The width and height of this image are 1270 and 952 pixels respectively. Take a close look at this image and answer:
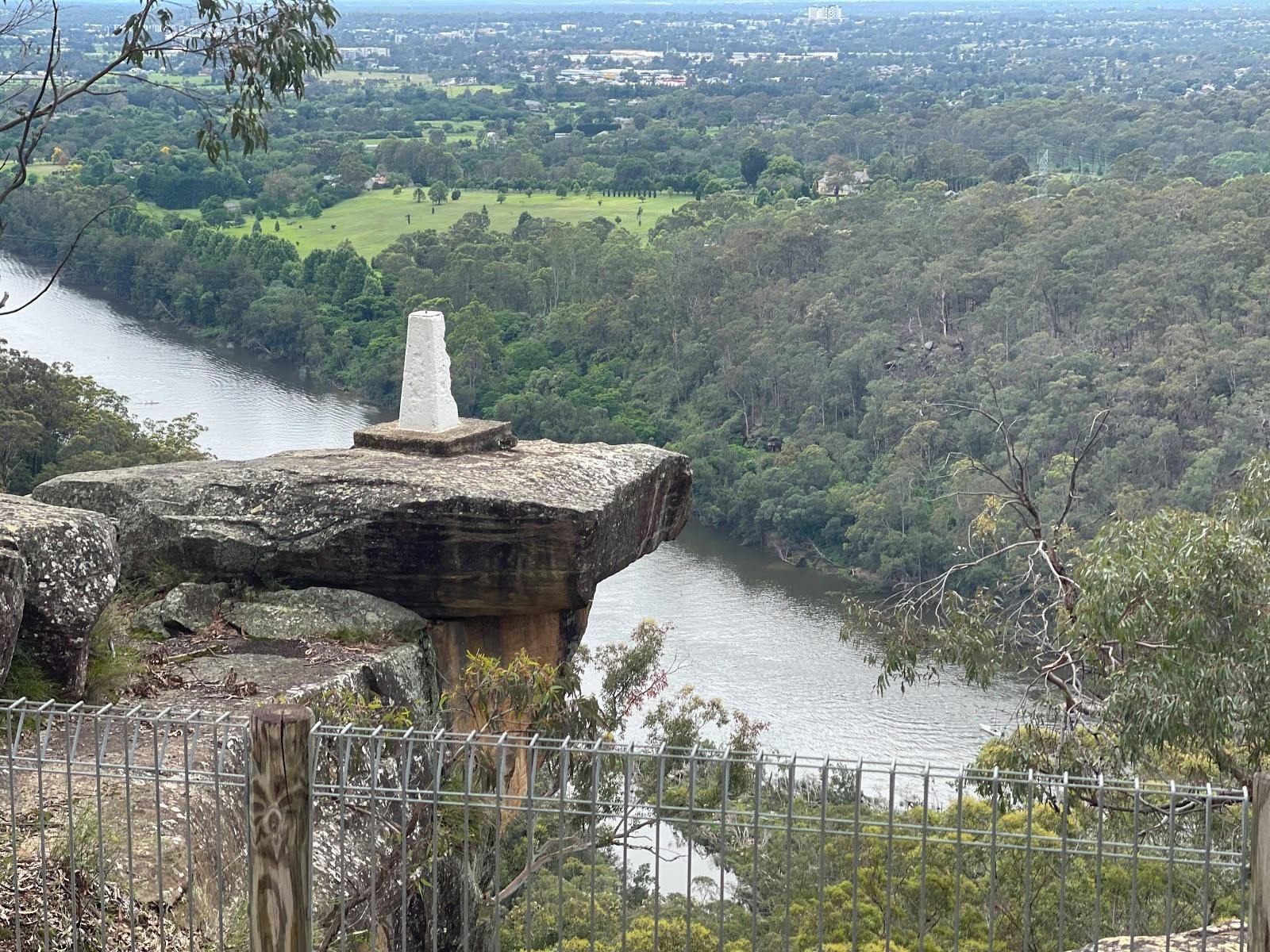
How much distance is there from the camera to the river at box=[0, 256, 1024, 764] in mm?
20688

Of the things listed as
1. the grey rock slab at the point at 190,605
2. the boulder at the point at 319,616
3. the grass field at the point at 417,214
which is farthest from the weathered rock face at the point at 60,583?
the grass field at the point at 417,214

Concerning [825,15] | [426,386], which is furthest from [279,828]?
Result: [825,15]

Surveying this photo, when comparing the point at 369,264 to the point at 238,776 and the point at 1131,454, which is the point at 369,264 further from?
the point at 238,776

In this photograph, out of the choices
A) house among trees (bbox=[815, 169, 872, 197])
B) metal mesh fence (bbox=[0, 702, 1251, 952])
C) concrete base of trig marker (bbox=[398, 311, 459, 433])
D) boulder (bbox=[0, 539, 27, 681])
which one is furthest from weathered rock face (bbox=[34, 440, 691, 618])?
house among trees (bbox=[815, 169, 872, 197])

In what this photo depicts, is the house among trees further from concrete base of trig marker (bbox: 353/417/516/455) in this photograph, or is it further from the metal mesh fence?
concrete base of trig marker (bbox: 353/417/516/455)

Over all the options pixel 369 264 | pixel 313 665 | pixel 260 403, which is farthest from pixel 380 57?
pixel 313 665

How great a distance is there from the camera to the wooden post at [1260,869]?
2.57 m

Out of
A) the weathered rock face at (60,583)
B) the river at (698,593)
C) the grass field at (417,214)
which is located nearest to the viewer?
the weathered rock face at (60,583)

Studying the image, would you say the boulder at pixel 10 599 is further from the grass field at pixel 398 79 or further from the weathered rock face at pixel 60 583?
the grass field at pixel 398 79

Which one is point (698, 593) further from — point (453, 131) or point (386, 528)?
point (453, 131)

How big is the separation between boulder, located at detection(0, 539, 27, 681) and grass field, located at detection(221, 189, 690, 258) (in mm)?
42571

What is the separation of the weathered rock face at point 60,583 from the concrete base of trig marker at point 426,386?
2.61 m

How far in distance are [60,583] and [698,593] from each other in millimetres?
22824

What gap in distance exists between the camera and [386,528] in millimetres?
6984
